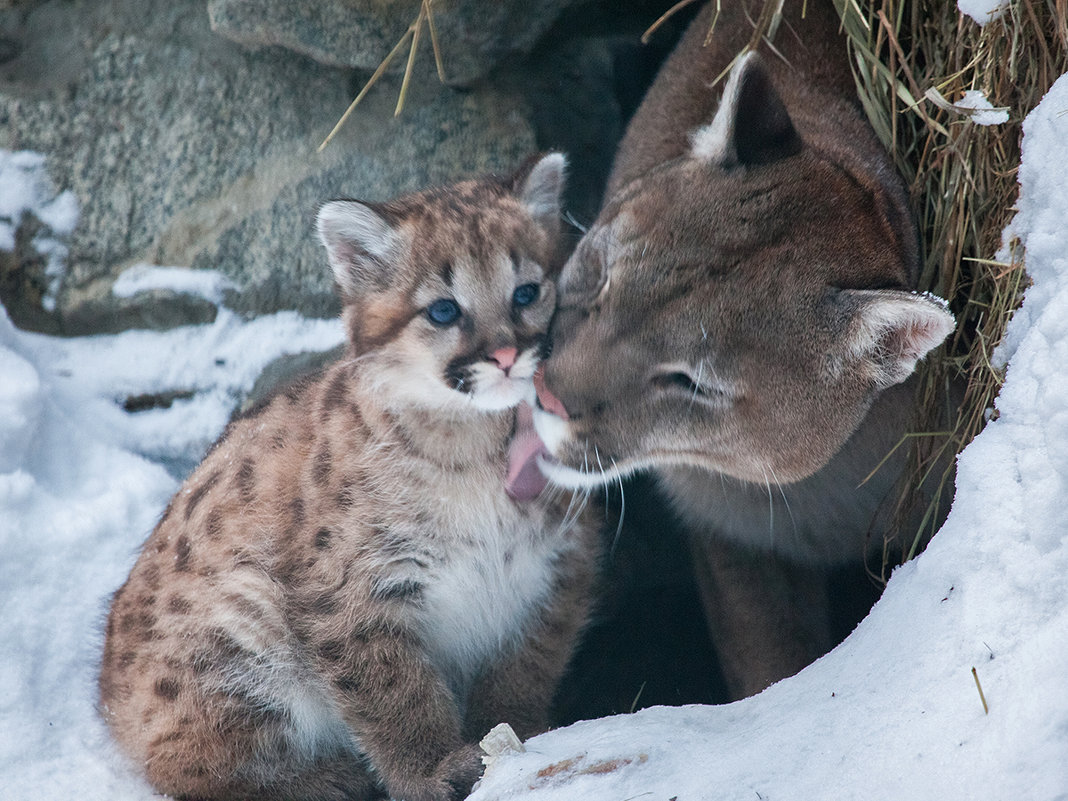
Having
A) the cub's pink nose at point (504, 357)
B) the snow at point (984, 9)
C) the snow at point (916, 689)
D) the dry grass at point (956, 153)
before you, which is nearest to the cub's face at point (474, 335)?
the cub's pink nose at point (504, 357)

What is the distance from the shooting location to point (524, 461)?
10.9 feet

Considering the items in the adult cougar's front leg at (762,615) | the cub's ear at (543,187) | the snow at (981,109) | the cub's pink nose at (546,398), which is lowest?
the adult cougar's front leg at (762,615)

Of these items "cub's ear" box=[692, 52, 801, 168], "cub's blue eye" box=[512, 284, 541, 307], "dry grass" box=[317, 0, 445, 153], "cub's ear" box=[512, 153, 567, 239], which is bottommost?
"cub's blue eye" box=[512, 284, 541, 307]

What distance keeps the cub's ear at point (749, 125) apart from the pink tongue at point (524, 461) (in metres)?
1.05

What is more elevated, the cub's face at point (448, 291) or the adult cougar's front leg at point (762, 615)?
the cub's face at point (448, 291)

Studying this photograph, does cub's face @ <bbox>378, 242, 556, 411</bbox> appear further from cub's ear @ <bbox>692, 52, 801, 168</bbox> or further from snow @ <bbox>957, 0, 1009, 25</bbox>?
snow @ <bbox>957, 0, 1009, 25</bbox>

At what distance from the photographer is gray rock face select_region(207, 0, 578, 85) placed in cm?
420

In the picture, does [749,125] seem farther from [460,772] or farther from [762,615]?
[460,772]

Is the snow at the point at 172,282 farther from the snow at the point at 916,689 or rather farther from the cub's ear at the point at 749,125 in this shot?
the cub's ear at the point at 749,125

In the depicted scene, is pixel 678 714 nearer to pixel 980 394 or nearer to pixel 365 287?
pixel 980 394

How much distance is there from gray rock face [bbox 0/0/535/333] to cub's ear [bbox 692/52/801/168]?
2.00m

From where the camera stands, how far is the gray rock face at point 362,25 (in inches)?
165

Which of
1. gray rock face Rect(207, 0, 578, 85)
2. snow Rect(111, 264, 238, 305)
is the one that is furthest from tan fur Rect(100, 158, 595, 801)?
snow Rect(111, 264, 238, 305)

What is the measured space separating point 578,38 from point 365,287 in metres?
2.43
